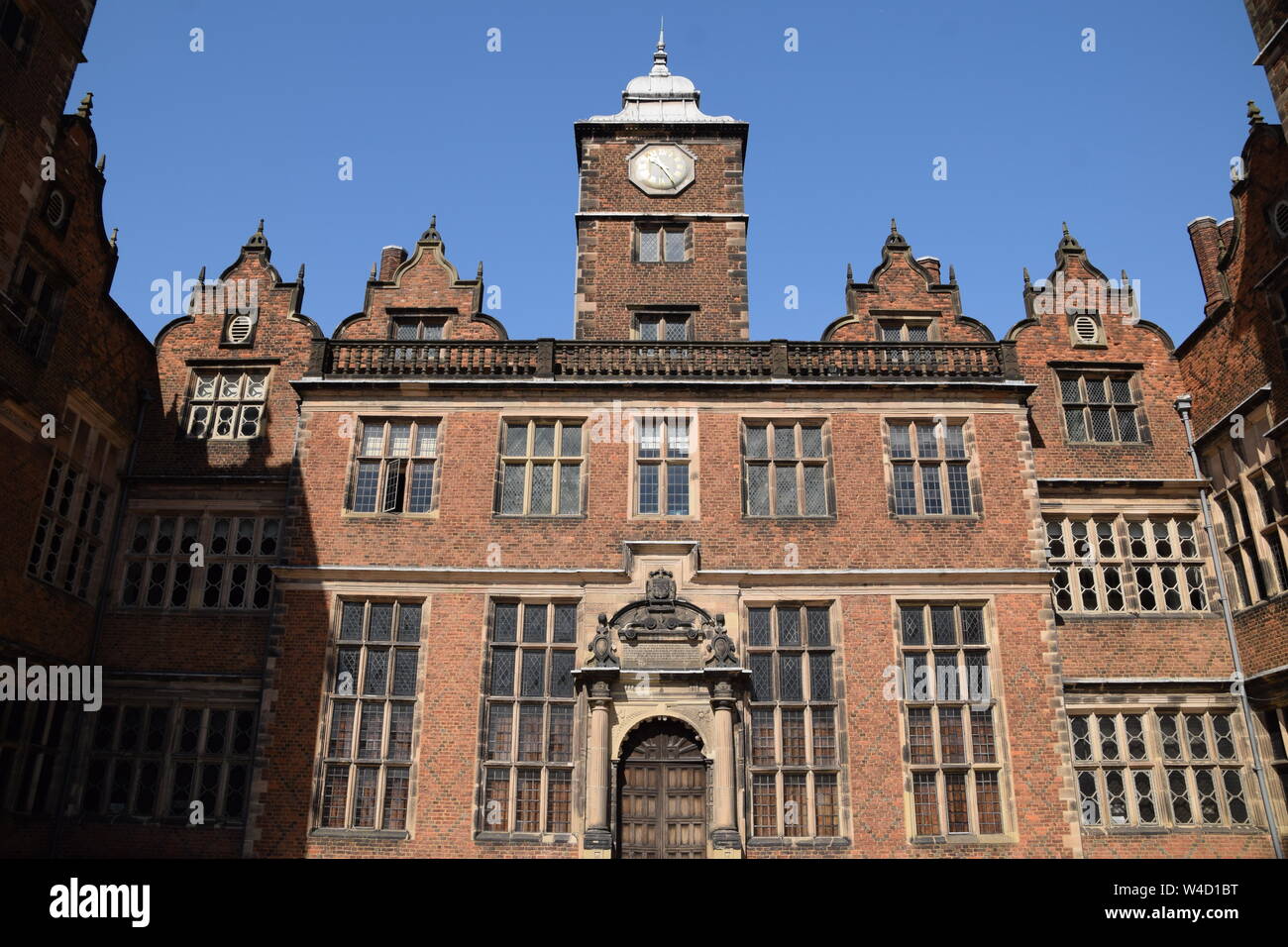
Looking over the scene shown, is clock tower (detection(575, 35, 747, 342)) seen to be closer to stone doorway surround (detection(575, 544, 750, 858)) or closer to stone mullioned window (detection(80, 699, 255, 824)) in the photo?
stone doorway surround (detection(575, 544, 750, 858))

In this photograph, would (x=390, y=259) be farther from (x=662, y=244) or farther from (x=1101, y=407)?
(x=1101, y=407)

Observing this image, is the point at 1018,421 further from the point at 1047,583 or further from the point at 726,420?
the point at 726,420

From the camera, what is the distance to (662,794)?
17.7 m

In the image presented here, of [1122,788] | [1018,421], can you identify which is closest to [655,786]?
[1122,788]

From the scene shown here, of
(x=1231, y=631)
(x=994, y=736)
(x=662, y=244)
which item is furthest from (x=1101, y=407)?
(x=662, y=244)

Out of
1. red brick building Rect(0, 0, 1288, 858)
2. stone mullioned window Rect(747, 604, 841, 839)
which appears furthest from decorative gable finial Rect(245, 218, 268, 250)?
stone mullioned window Rect(747, 604, 841, 839)

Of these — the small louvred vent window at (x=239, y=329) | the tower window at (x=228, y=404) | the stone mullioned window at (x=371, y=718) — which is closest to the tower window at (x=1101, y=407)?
the stone mullioned window at (x=371, y=718)

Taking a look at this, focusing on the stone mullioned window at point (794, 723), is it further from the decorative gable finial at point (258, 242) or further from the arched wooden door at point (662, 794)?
the decorative gable finial at point (258, 242)

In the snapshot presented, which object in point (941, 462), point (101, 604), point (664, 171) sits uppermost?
point (664, 171)

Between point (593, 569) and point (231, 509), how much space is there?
7.84 m

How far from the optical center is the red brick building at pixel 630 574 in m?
17.6

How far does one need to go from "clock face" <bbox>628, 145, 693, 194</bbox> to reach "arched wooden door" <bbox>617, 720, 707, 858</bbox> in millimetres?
13438

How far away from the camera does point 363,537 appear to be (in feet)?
63.7

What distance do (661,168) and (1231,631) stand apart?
16.5 metres
